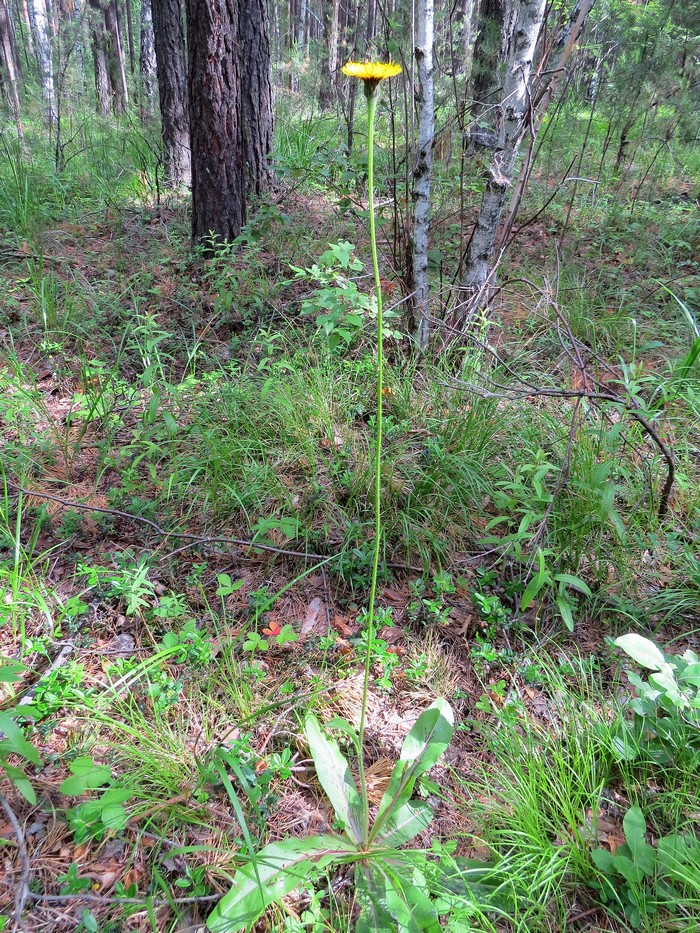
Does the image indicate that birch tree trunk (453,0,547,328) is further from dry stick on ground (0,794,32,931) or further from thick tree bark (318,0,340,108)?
thick tree bark (318,0,340,108)

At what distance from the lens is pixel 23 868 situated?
121 centimetres

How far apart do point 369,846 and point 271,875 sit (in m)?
0.24

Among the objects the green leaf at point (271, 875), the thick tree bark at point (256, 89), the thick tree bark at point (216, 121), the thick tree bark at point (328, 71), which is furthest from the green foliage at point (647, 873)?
the thick tree bark at point (328, 71)

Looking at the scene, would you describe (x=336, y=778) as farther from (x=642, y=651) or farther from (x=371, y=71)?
(x=371, y=71)

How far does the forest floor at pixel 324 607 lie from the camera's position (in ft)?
4.05

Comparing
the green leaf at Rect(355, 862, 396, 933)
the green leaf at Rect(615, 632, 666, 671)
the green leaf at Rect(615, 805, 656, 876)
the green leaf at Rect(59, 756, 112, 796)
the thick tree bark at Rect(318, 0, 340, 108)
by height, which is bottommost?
the green leaf at Rect(355, 862, 396, 933)

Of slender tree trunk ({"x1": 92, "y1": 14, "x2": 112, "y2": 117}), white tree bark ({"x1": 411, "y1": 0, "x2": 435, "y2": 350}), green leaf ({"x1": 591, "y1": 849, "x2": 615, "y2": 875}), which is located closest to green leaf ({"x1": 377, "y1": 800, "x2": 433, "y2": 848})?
green leaf ({"x1": 591, "y1": 849, "x2": 615, "y2": 875})

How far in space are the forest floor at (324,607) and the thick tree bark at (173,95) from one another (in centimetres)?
285

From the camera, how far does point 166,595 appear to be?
191 centimetres

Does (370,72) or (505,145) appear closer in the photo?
(370,72)

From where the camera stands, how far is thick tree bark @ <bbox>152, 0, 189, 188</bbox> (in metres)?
5.39

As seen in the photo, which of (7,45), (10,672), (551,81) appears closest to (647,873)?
(10,672)

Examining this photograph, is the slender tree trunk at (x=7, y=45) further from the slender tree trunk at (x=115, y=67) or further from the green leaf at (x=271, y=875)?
the green leaf at (x=271, y=875)

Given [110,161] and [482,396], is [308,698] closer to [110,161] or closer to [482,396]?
[482,396]
